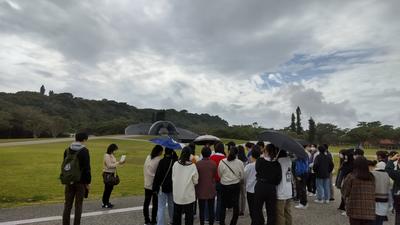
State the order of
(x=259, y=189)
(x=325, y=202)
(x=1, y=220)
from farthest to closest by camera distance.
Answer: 1. (x=325, y=202)
2. (x=1, y=220)
3. (x=259, y=189)

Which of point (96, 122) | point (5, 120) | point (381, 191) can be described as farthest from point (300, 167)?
point (96, 122)

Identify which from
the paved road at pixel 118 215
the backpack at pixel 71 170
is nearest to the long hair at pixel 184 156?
the backpack at pixel 71 170

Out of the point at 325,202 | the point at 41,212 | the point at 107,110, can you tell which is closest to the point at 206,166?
the point at 41,212

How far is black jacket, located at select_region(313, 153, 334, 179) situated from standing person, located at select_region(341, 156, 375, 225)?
4990 millimetres

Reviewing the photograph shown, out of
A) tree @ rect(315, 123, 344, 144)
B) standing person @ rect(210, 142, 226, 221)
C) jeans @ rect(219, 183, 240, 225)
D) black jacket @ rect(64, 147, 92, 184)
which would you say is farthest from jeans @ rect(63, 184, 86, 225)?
tree @ rect(315, 123, 344, 144)

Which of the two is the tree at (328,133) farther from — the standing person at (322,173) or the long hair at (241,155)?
the long hair at (241,155)

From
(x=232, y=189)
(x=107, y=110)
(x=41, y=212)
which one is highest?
(x=107, y=110)

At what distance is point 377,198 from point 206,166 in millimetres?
3375

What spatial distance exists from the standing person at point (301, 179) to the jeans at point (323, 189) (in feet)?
3.50

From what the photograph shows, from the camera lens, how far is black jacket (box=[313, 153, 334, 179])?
1065 centimetres

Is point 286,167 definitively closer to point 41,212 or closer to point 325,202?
point 325,202

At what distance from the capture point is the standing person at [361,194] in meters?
5.63

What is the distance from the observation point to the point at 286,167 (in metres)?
6.38

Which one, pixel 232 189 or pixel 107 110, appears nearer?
pixel 232 189
